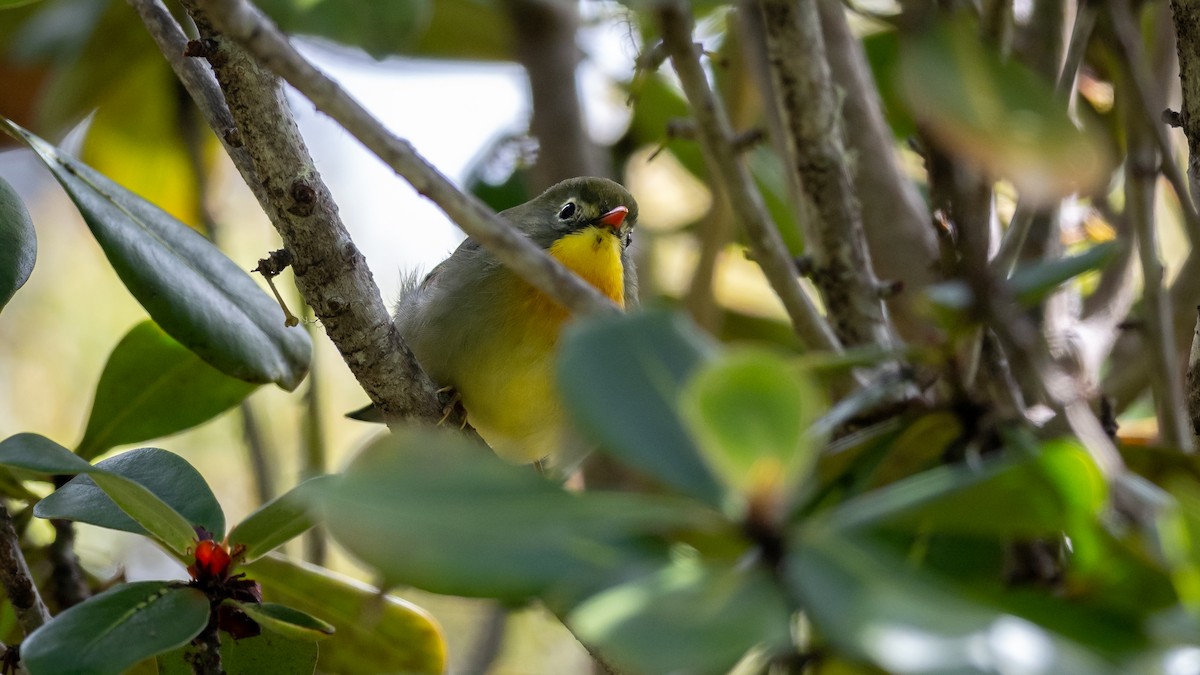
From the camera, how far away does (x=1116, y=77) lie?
9.24 feet

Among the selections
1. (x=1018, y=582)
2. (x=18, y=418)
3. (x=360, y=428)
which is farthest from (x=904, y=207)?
(x=18, y=418)

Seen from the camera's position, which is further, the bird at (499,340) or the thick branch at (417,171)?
the bird at (499,340)

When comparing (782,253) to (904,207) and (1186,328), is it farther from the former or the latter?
(1186,328)

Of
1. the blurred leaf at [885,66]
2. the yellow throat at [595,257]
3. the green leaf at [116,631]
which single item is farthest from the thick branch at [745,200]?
the green leaf at [116,631]

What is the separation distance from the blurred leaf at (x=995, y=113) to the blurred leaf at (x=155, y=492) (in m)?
1.29

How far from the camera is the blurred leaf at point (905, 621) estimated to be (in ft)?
2.97

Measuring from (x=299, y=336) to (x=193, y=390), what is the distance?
0.34 m

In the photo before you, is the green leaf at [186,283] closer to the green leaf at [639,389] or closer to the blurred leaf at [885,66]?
the green leaf at [639,389]

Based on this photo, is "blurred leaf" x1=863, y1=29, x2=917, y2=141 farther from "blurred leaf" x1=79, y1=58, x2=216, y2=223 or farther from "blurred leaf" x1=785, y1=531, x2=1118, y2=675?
"blurred leaf" x1=785, y1=531, x2=1118, y2=675

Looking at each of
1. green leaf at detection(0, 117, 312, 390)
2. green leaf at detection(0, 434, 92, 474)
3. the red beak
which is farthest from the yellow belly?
green leaf at detection(0, 434, 92, 474)

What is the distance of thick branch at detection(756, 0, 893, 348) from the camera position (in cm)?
296

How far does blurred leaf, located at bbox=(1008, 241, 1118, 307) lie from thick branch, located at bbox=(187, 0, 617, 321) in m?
0.47

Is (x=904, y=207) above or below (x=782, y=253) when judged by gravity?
below

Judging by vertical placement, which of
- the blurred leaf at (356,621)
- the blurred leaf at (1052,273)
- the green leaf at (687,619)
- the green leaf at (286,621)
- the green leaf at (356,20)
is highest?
the green leaf at (356,20)
